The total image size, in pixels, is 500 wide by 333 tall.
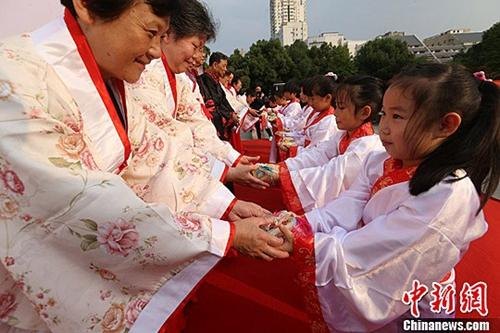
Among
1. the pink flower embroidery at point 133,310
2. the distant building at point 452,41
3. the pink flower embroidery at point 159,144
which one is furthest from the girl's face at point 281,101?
the distant building at point 452,41

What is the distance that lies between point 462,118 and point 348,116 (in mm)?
1289

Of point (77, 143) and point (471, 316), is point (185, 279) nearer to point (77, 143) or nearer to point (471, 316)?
point (77, 143)

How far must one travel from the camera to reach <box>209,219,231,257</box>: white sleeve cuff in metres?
1.18

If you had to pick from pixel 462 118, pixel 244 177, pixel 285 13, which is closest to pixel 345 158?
pixel 244 177

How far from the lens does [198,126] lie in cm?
292

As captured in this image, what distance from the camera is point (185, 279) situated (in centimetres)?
115

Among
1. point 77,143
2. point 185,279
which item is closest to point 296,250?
point 185,279

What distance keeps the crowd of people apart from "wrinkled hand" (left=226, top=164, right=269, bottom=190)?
7 centimetres

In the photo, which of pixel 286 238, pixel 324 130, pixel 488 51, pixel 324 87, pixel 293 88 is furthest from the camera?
pixel 488 51

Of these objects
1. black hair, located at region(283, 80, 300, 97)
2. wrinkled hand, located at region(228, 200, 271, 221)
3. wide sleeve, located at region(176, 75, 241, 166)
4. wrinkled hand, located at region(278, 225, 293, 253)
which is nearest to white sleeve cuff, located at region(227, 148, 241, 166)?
wide sleeve, located at region(176, 75, 241, 166)

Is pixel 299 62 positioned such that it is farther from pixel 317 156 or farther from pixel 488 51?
pixel 317 156

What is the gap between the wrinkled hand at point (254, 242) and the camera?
1.32 metres

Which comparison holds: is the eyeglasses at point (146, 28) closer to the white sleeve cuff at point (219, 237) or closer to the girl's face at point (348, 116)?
the white sleeve cuff at point (219, 237)

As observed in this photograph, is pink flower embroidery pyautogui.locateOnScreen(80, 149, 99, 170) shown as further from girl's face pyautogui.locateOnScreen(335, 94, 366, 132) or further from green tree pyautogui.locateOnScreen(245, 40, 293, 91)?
green tree pyautogui.locateOnScreen(245, 40, 293, 91)
